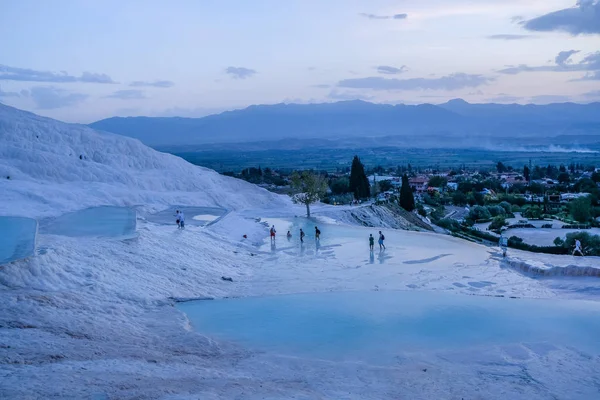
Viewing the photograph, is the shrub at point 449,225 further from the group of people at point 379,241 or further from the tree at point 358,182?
the group of people at point 379,241

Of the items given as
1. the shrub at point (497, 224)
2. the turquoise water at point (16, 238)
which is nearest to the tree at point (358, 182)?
the shrub at point (497, 224)

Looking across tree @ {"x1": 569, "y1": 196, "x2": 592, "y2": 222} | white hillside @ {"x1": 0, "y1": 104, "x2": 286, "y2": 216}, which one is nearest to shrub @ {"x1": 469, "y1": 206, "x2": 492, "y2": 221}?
tree @ {"x1": 569, "y1": 196, "x2": 592, "y2": 222}

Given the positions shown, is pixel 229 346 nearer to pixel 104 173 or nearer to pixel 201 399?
pixel 201 399

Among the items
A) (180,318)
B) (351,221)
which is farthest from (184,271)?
(351,221)

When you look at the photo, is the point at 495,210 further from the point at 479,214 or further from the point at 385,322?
the point at 385,322

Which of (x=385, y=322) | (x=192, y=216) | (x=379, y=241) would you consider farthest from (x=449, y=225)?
(x=385, y=322)

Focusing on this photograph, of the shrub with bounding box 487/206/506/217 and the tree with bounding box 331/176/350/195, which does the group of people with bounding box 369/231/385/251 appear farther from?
the tree with bounding box 331/176/350/195
